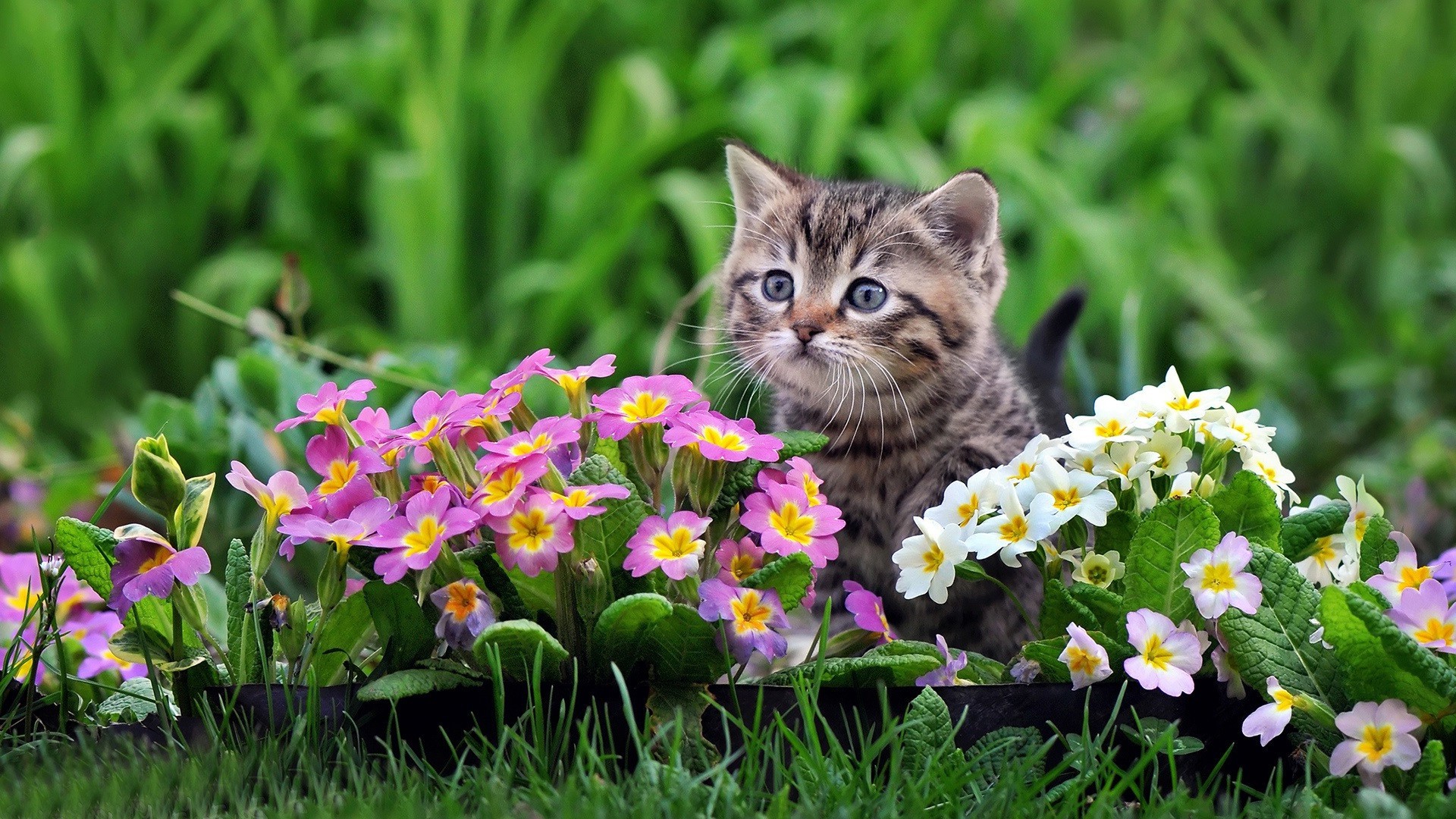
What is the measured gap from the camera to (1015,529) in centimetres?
150

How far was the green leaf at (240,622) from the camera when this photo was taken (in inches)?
57.9

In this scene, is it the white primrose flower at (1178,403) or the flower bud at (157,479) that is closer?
the flower bud at (157,479)

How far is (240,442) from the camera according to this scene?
87.2 inches

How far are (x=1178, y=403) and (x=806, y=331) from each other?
58 centimetres

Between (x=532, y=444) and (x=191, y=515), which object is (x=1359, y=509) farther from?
(x=191, y=515)

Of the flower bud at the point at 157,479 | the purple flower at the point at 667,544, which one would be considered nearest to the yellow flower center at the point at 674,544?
the purple flower at the point at 667,544

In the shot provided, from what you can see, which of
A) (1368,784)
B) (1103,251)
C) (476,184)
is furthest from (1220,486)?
(476,184)

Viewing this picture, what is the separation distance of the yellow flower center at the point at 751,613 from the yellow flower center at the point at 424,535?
1.09ft

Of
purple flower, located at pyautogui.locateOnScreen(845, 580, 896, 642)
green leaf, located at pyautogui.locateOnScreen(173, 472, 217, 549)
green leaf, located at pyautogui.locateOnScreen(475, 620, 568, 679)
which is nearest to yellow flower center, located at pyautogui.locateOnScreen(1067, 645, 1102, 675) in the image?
purple flower, located at pyautogui.locateOnScreen(845, 580, 896, 642)

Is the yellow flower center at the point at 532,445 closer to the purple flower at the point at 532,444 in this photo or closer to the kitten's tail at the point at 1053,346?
the purple flower at the point at 532,444

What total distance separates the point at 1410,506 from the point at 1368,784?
1715mm

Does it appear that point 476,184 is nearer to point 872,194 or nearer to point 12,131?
point 12,131

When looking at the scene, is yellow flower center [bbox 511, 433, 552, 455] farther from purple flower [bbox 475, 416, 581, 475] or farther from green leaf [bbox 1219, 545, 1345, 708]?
green leaf [bbox 1219, 545, 1345, 708]

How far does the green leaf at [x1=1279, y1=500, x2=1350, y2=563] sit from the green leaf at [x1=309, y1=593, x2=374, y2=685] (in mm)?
1127
